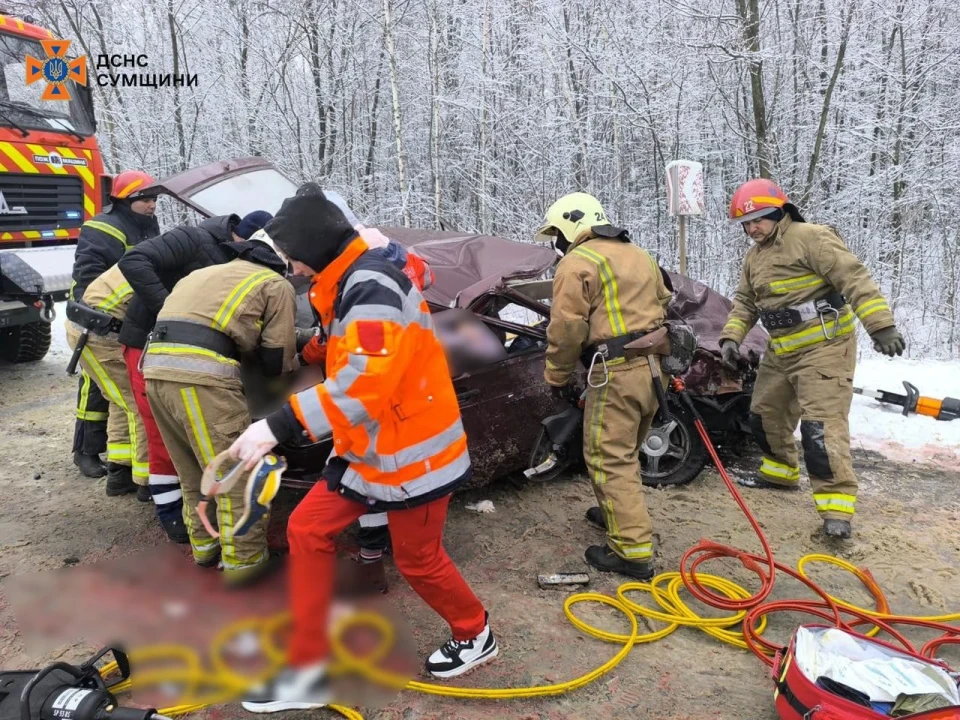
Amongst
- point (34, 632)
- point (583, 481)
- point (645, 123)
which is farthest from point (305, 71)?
point (34, 632)

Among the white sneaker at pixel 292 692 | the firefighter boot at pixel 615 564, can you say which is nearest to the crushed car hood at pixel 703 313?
the firefighter boot at pixel 615 564

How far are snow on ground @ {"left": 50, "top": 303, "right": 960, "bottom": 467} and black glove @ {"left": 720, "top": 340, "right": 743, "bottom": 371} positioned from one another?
1.21 meters

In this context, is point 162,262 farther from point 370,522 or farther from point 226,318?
point 370,522

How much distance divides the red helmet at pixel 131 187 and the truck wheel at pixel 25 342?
3505mm

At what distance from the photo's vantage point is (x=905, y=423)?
493cm

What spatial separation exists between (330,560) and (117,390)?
2.37 meters

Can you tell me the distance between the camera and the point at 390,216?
11.6 meters

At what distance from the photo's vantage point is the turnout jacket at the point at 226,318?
2.79m

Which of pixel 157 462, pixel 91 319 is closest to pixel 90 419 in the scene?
pixel 91 319

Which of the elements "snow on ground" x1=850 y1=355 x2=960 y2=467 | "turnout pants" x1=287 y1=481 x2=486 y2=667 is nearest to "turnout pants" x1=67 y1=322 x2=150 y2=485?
"turnout pants" x1=287 y1=481 x2=486 y2=667

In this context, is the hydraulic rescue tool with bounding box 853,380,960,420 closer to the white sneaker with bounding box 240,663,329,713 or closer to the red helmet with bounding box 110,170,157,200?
the white sneaker with bounding box 240,663,329,713

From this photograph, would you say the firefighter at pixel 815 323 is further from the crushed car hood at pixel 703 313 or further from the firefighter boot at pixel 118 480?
the firefighter boot at pixel 118 480

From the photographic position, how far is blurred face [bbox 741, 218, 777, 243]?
366cm

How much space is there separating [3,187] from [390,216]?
637cm
